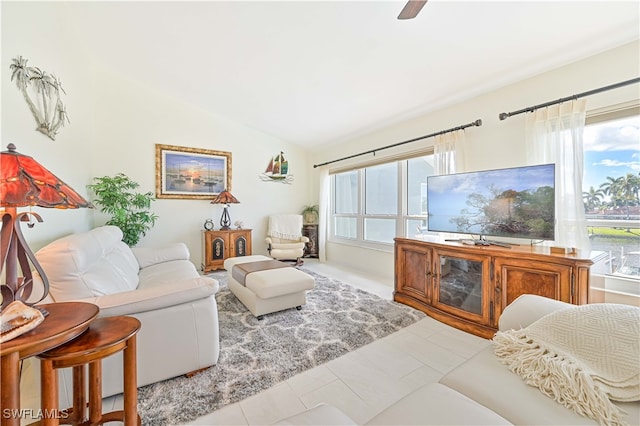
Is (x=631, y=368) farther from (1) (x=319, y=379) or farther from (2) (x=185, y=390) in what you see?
(2) (x=185, y=390)

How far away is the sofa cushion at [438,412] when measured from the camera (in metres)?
0.78

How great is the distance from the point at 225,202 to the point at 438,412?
418cm

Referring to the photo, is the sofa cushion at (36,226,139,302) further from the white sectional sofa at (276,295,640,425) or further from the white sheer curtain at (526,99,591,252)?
the white sheer curtain at (526,99,591,252)

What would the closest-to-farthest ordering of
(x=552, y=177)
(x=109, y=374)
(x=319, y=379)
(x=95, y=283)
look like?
(x=109, y=374)
(x=95, y=283)
(x=319, y=379)
(x=552, y=177)

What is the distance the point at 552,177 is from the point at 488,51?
3.96 feet

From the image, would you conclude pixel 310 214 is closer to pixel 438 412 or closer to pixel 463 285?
pixel 463 285

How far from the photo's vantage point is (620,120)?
2006mm

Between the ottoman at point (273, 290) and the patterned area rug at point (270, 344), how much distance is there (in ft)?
0.32

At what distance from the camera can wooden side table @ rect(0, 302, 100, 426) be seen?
820 mm

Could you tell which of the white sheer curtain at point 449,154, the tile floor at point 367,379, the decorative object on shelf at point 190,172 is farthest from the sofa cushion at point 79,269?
the white sheer curtain at point 449,154

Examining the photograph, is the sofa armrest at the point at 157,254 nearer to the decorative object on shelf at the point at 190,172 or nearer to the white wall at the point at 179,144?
the white wall at the point at 179,144

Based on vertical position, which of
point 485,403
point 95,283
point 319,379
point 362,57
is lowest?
point 319,379

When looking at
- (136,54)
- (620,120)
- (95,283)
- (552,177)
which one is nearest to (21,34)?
(136,54)

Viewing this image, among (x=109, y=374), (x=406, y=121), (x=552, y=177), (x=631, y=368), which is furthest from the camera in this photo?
(x=406, y=121)
